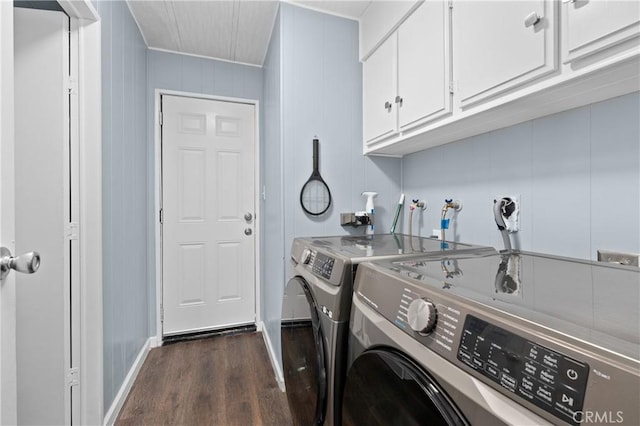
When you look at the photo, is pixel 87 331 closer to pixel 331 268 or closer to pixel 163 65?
pixel 331 268

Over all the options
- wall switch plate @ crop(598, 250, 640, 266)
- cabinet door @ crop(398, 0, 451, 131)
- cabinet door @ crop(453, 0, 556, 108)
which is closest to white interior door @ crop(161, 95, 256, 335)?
cabinet door @ crop(398, 0, 451, 131)

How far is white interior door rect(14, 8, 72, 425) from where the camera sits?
120cm

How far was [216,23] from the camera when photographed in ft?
6.52

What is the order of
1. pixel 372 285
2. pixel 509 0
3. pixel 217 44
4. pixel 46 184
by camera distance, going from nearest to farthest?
pixel 372 285, pixel 509 0, pixel 46 184, pixel 217 44

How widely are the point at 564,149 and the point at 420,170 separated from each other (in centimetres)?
78

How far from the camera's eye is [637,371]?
30cm

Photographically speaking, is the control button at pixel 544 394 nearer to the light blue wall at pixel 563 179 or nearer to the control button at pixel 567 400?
the control button at pixel 567 400

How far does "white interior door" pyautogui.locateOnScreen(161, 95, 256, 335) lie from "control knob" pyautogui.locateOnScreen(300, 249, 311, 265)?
1.46 meters

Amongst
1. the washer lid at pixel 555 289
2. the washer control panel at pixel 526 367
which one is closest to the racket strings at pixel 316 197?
the washer lid at pixel 555 289

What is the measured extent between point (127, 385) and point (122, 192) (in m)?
1.18

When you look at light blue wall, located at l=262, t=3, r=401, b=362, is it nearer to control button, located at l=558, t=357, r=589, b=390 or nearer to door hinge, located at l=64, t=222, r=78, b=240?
door hinge, located at l=64, t=222, r=78, b=240

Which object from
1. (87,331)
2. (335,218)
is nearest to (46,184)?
(87,331)

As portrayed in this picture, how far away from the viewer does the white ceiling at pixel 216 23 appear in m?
1.77

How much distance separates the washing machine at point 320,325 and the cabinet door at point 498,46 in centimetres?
61
